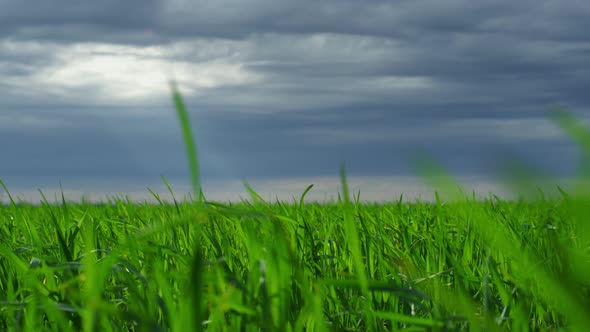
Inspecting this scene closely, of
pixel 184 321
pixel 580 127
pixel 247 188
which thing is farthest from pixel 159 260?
pixel 580 127

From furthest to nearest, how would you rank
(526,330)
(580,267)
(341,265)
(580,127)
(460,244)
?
(460,244)
(341,265)
(526,330)
(580,267)
(580,127)

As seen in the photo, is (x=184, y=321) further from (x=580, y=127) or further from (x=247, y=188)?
(x=247, y=188)

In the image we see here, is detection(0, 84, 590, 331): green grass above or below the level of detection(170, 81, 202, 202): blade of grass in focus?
below

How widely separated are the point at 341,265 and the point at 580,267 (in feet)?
4.22

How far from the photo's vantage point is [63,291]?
1.60 metres

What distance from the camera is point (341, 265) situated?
201 centimetres

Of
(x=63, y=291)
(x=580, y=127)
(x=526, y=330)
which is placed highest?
(x=580, y=127)

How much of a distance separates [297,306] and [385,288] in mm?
549

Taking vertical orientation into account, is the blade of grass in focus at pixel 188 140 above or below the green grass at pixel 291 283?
above

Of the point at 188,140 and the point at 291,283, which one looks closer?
the point at 188,140

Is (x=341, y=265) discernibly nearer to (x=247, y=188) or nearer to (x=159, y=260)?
(x=247, y=188)

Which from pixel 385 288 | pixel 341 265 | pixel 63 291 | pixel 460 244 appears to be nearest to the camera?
pixel 385 288

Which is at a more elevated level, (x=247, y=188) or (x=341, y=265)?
(x=247, y=188)

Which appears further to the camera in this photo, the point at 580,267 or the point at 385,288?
the point at 385,288
